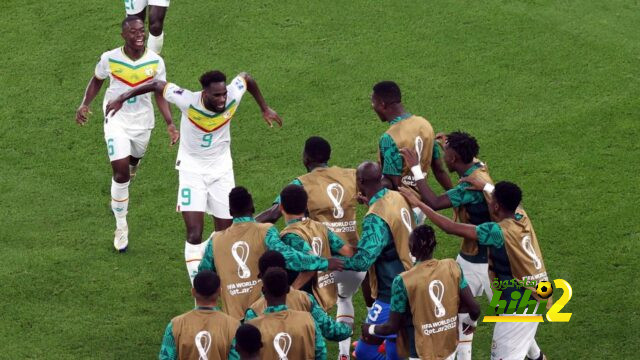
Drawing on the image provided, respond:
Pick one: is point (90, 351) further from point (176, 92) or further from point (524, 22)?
point (524, 22)

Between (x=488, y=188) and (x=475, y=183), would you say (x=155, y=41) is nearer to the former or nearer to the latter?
(x=475, y=183)

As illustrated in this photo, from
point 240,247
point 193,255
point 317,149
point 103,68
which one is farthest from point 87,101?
point 240,247

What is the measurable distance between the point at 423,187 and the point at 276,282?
2.73m

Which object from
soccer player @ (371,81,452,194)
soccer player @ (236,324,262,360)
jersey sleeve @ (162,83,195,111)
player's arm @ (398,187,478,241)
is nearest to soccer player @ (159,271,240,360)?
soccer player @ (236,324,262,360)

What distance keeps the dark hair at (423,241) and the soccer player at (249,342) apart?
1736mm

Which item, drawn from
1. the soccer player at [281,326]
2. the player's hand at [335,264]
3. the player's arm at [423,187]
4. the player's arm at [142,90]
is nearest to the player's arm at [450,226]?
the player's arm at [423,187]

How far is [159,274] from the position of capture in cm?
1391

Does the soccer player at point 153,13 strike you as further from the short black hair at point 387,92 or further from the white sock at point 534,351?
the white sock at point 534,351

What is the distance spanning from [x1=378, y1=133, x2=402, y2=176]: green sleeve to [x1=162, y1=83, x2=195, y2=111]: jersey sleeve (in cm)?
219

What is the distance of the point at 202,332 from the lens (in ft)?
30.9

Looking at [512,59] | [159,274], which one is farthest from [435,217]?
[512,59]

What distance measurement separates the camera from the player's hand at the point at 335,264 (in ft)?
34.4

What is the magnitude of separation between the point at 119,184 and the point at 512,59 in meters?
7.00

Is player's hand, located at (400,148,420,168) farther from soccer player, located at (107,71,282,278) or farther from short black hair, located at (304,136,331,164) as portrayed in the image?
soccer player, located at (107,71,282,278)
